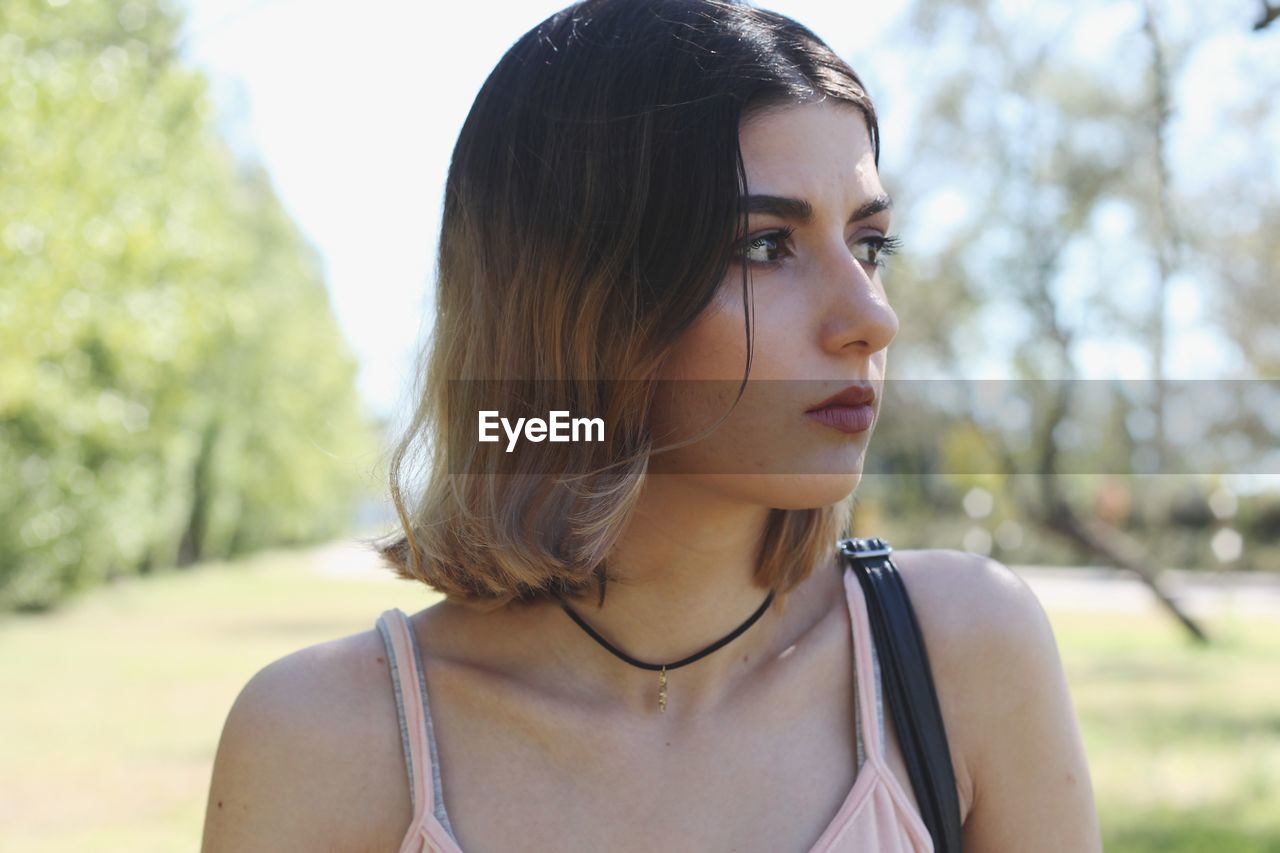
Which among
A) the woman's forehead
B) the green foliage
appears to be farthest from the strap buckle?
the green foliage

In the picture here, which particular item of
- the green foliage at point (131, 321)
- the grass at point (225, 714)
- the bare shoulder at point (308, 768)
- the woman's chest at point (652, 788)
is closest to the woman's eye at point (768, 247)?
the woman's chest at point (652, 788)

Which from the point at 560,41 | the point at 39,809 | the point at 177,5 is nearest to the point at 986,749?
the point at 560,41

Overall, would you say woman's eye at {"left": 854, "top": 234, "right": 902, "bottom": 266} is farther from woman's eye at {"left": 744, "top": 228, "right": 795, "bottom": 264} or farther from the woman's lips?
the woman's lips

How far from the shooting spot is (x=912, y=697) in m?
1.80

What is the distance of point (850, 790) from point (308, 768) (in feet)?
2.48

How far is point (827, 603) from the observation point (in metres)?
2.00

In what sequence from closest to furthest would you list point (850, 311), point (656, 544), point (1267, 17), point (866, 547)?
point (850, 311), point (656, 544), point (866, 547), point (1267, 17)

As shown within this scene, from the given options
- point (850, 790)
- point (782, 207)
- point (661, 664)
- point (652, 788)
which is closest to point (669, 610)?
point (661, 664)

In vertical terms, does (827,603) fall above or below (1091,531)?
above

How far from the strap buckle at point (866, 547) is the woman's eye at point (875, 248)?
0.45 meters

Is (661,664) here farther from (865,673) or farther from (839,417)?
(839,417)

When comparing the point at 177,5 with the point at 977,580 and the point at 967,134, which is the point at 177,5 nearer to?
the point at 967,134

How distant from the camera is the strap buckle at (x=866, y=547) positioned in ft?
6.53

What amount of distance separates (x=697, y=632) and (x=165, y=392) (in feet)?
69.7
